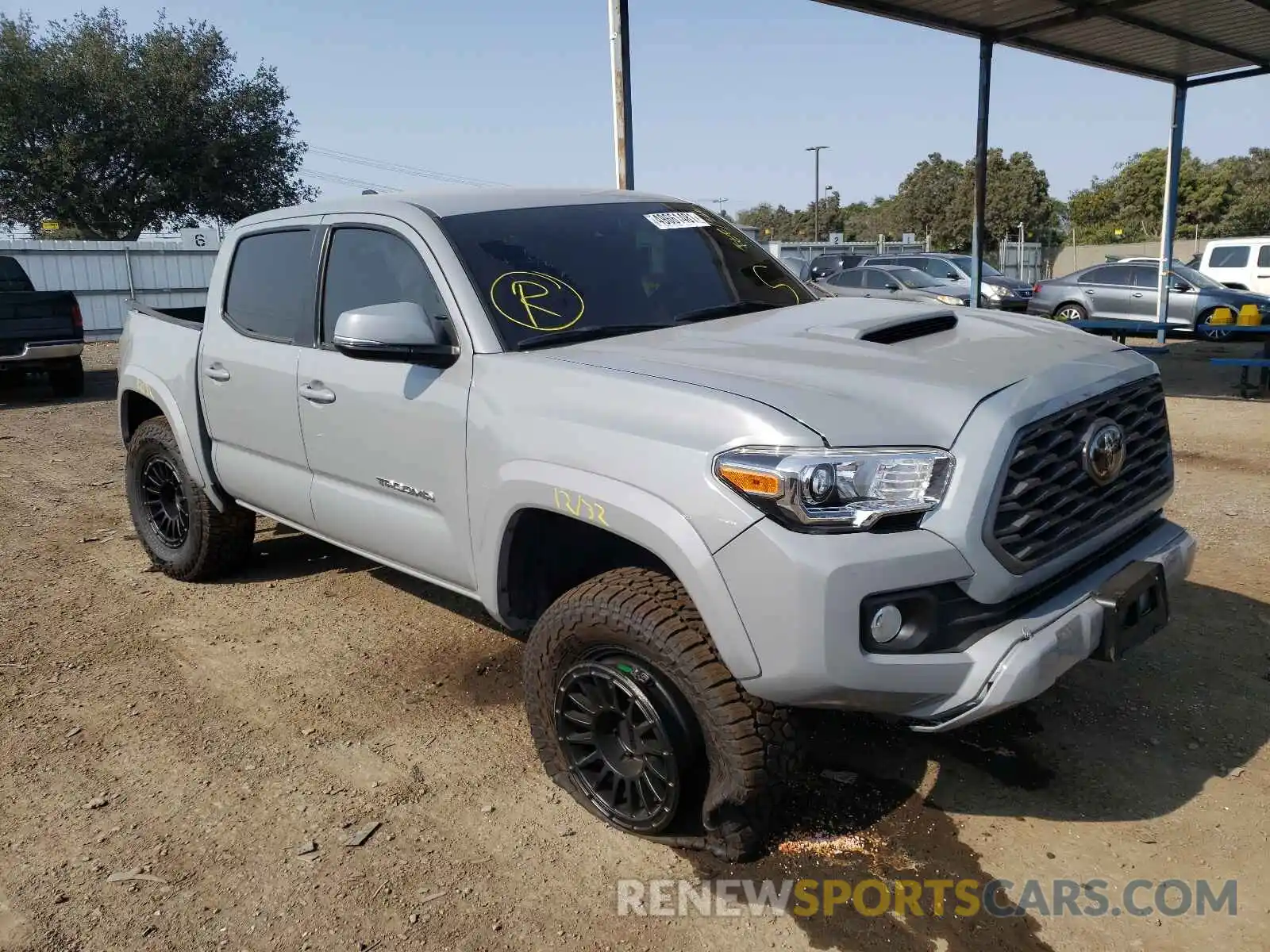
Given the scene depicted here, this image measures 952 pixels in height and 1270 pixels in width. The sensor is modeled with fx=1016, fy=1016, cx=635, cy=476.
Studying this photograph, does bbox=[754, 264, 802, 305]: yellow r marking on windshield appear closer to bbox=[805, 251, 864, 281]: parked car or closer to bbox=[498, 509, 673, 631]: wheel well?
bbox=[498, 509, 673, 631]: wheel well

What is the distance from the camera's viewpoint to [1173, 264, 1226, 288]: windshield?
17609 millimetres

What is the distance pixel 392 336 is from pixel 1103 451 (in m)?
2.16

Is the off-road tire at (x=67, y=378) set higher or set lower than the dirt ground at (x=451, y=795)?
higher

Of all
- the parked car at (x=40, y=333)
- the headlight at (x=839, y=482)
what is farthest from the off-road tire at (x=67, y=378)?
the headlight at (x=839, y=482)

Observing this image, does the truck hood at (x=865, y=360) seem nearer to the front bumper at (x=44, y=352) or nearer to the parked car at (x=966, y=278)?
the front bumper at (x=44, y=352)

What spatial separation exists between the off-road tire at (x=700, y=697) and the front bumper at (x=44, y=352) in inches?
468

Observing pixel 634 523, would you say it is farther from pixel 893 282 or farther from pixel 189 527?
pixel 893 282

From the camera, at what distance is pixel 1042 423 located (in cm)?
269

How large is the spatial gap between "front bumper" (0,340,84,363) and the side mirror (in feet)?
36.6

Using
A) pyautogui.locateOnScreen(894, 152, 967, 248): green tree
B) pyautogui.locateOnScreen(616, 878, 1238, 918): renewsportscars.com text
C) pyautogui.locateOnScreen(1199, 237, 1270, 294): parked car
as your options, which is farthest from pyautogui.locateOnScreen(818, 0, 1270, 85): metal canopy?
pyautogui.locateOnScreen(894, 152, 967, 248): green tree

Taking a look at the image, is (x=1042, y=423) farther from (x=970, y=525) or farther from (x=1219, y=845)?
(x=1219, y=845)

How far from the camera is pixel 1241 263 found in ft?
67.8

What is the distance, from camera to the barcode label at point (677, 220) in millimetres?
4078

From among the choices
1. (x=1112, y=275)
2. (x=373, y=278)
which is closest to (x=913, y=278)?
(x=1112, y=275)
